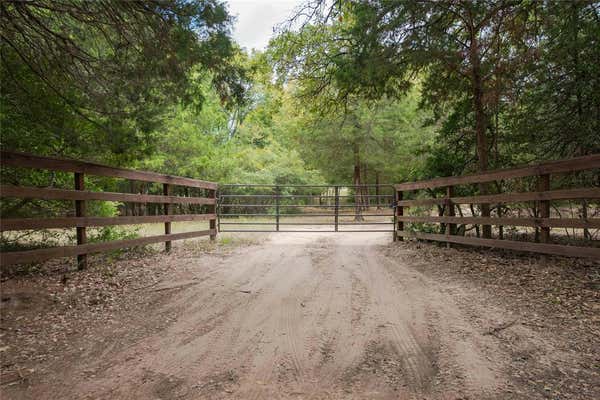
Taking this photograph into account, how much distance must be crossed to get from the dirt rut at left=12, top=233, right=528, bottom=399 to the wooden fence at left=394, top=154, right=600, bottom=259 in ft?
5.95

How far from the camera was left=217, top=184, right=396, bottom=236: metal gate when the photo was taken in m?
11.7

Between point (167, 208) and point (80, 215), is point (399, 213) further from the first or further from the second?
point (80, 215)

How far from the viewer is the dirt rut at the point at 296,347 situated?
237 centimetres

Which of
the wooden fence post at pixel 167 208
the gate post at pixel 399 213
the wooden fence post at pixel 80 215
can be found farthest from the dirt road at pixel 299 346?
the gate post at pixel 399 213

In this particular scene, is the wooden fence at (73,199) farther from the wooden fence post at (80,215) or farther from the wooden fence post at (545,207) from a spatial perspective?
the wooden fence post at (545,207)

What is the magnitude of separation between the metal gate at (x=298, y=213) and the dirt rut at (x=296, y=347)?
217 inches

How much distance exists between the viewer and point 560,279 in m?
4.70

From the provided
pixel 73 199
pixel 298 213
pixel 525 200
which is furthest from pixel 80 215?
pixel 298 213

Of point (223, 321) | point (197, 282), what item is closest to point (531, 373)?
point (223, 321)

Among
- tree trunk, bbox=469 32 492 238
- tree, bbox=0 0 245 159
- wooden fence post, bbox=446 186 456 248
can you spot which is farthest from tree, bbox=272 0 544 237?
tree, bbox=0 0 245 159

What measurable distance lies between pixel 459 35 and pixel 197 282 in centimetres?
707

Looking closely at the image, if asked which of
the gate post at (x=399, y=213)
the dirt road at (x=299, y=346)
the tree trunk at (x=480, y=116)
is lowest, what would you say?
the dirt road at (x=299, y=346)

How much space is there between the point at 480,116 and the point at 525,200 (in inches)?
95.8

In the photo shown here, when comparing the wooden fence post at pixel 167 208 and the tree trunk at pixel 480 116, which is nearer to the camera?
the tree trunk at pixel 480 116
